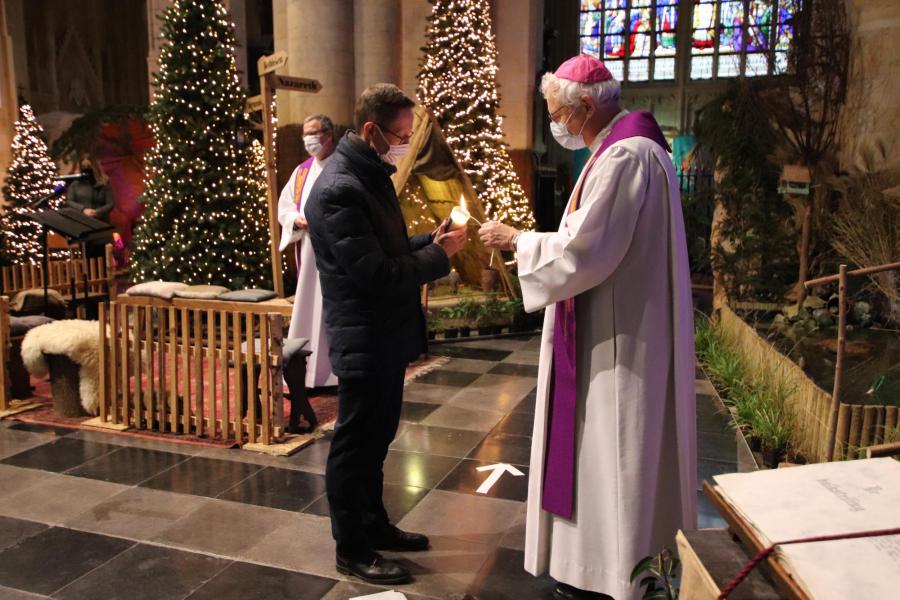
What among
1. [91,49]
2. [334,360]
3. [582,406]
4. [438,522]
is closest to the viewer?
[582,406]

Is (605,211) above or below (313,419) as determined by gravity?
above

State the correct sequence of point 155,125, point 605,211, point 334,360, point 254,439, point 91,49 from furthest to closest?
1. point 91,49
2. point 155,125
3. point 254,439
4. point 334,360
5. point 605,211

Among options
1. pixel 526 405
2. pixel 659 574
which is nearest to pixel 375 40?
pixel 526 405

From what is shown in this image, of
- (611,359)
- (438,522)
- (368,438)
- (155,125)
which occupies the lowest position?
(438,522)

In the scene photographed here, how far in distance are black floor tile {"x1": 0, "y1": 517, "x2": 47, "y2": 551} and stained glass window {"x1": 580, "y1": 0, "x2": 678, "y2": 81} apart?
27476mm

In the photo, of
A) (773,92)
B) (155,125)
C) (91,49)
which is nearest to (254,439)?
(155,125)

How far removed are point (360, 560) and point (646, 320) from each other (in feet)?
5.29

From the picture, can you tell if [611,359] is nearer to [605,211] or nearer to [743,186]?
[605,211]

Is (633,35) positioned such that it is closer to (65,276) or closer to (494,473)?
(65,276)

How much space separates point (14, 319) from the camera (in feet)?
20.4

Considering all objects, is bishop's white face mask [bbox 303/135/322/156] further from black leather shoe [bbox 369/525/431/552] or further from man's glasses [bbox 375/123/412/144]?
black leather shoe [bbox 369/525/431/552]

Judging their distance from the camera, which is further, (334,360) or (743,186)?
(743,186)

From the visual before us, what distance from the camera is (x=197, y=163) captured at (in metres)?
9.28

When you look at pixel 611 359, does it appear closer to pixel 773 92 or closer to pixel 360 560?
pixel 360 560
